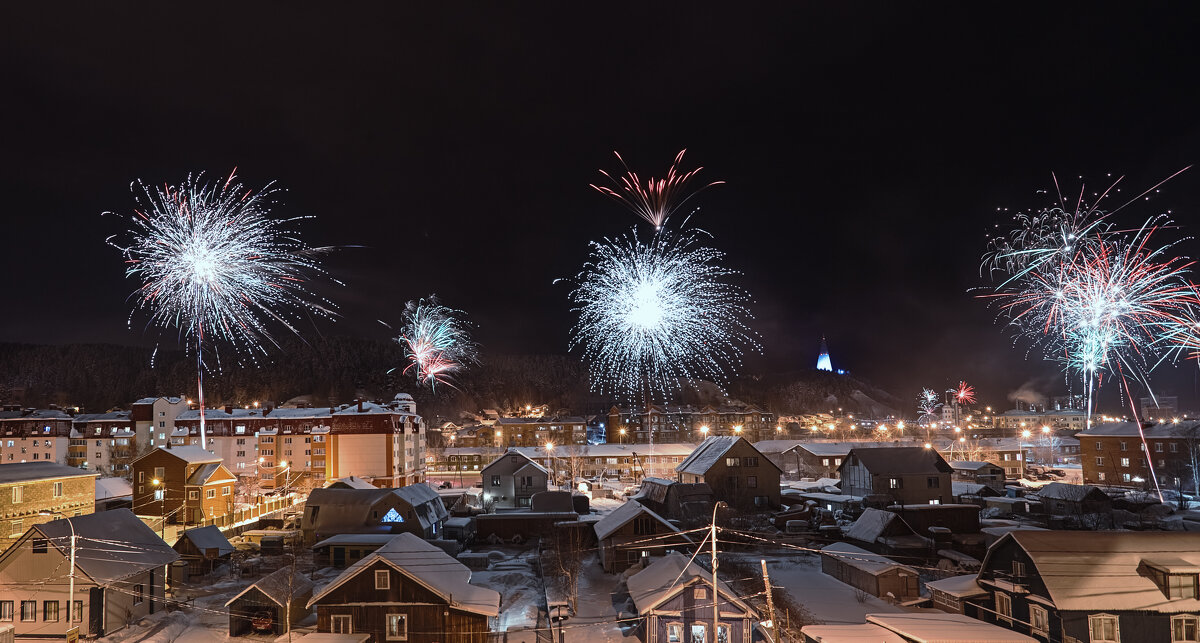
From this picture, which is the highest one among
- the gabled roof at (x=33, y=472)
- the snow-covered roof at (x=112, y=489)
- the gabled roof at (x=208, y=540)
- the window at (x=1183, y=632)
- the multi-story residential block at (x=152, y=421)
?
the multi-story residential block at (x=152, y=421)

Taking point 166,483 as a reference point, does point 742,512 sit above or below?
below

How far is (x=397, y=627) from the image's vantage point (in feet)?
64.2

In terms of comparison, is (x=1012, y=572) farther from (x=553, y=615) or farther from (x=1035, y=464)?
(x=1035, y=464)

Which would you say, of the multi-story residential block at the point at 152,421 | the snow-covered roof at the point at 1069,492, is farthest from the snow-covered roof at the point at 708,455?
the multi-story residential block at the point at 152,421

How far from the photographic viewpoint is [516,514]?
35938 millimetres

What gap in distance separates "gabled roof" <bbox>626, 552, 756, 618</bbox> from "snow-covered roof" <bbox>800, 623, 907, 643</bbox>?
166cm

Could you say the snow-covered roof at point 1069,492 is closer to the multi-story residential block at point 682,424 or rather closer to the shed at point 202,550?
the shed at point 202,550

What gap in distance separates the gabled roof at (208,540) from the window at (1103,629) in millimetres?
31405

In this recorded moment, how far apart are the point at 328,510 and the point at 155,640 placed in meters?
13.8

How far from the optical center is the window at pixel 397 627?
19.5m

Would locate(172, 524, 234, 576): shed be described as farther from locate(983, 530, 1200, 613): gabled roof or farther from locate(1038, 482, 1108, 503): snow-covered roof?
locate(1038, 482, 1108, 503): snow-covered roof

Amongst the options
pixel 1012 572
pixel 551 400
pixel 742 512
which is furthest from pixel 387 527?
pixel 551 400

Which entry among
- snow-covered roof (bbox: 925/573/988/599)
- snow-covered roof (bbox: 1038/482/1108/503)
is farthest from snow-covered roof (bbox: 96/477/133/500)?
snow-covered roof (bbox: 1038/482/1108/503)

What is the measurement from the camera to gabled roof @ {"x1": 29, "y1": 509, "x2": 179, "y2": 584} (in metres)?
21.8
